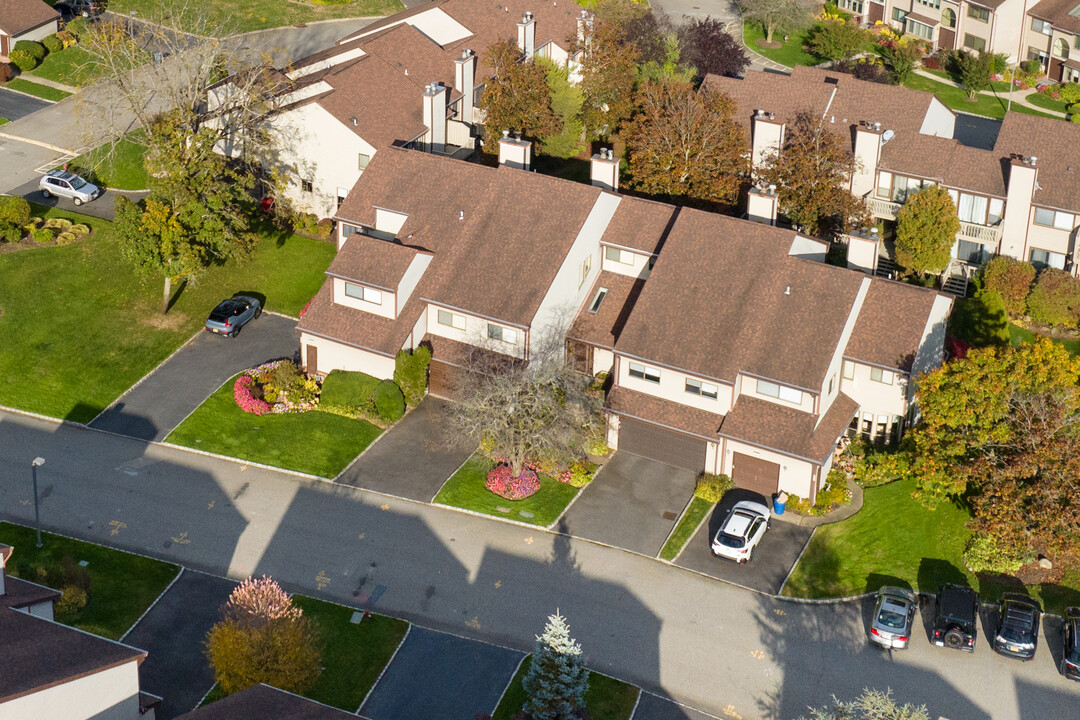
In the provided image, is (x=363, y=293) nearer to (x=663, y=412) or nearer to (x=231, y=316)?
(x=231, y=316)

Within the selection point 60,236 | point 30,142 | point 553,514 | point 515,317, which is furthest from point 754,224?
point 30,142

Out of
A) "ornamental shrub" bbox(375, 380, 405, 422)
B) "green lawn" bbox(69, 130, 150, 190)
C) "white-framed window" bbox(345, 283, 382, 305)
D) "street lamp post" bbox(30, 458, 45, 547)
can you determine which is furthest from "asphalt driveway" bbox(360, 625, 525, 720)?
"green lawn" bbox(69, 130, 150, 190)

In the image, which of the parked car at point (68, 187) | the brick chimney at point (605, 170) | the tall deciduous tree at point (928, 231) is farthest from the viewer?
the parked car at point (68, 187)

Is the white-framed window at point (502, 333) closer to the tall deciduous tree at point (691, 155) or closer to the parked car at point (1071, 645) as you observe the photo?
the tall deciduous tree at point (691, 155)

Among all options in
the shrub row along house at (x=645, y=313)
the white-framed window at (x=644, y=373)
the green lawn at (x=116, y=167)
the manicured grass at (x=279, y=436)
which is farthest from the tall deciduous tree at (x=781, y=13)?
the manicured grass at (x=279, y=436)

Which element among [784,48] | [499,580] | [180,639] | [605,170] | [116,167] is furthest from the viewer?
[784,48]

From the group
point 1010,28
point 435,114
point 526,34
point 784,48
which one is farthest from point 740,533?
point 1010,28
